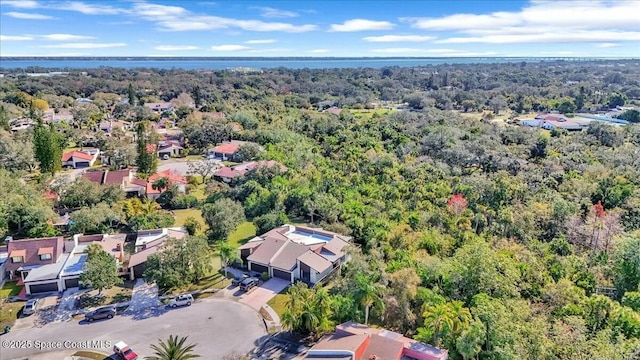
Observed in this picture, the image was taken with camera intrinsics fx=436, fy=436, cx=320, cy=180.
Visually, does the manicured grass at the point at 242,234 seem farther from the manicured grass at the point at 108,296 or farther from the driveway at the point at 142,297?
the manicured grass at the point at 108,296

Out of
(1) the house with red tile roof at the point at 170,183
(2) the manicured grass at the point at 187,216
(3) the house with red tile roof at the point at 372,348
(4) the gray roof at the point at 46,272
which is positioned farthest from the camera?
(1) the house with red tile roof at the point at 170,183

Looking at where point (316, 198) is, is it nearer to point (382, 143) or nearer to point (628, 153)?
point (382, 143)

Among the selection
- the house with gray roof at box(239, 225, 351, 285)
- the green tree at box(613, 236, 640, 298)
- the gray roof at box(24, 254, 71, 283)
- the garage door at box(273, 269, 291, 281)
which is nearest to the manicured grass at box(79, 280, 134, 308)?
the gray roof at box(24, 254, 71, 283)

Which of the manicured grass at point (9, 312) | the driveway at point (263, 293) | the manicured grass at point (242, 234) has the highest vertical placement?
the manicured grass at point (9, 312)

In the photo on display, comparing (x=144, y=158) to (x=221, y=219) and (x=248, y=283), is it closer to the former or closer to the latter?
(x=221, y=219)

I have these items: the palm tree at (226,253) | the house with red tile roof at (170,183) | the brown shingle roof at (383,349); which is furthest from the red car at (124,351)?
the house with red tile roof at (170,183)

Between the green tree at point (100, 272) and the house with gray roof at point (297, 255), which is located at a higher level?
the green tree at point (100, 272)

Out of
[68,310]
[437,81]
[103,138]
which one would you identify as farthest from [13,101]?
[437,81]

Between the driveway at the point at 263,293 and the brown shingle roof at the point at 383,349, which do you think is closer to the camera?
the brown shingle roof at the point at 383,349
